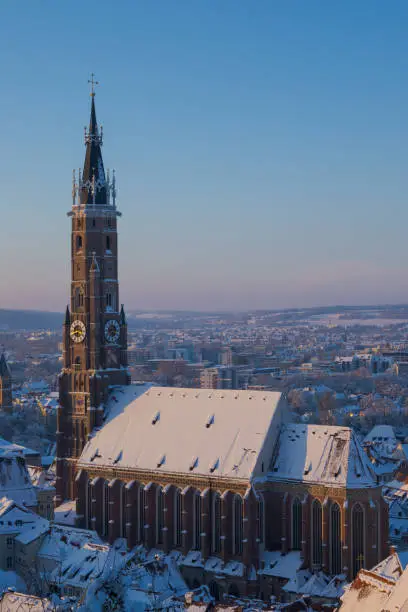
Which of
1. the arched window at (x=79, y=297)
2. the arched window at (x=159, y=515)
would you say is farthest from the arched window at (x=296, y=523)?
the arched window at (x=79, y=297)

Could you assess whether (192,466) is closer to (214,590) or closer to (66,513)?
(214,590)

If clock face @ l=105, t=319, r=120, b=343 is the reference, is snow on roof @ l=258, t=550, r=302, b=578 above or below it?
below

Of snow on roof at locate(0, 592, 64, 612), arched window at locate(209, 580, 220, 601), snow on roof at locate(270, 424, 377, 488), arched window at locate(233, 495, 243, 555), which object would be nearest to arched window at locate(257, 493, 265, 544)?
arched window at locate(233, 495, 243, 555)

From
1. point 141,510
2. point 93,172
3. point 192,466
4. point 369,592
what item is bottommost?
point 141,510

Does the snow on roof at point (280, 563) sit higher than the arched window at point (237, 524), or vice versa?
the arched window at point (237, 524)

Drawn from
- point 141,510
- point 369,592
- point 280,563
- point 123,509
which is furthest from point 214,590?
point 369,592

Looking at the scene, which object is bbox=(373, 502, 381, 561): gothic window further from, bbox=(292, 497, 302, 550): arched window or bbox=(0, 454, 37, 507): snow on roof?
bbox=(0, 454, 37, 507): snow on roof

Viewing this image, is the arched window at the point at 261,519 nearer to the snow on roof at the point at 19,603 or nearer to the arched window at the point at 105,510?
the arched window at the point at 105,510
